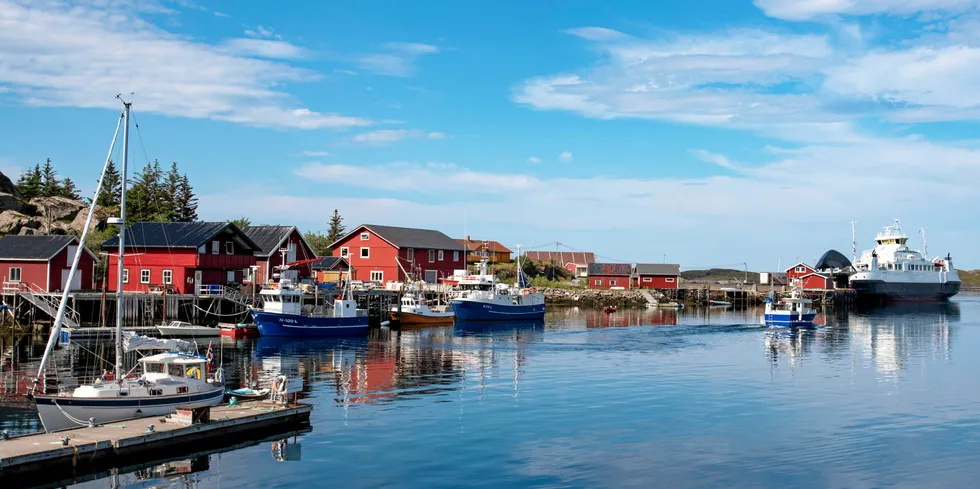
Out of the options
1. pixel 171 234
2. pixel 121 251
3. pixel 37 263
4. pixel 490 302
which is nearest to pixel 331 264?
pixel 490 302

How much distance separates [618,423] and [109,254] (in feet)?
156

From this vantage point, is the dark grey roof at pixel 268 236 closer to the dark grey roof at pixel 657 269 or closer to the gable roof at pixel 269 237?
the gable roof at pixel 269 237

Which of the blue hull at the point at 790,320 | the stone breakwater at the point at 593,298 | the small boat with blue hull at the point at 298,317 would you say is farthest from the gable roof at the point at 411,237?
the blue hull at the point at 790,320

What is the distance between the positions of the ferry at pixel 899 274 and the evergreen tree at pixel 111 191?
10224 centimetres

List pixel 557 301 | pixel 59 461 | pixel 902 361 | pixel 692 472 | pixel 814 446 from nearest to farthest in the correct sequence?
pixel 59 461 < pixel 692 472 < pixel 814 446 < pixel 902 361 < pixel 557 301

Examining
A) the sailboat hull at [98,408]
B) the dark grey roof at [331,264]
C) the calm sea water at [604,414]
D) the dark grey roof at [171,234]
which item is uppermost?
the dark grey roof at [171,234]

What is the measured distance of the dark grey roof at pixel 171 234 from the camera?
64.6 meters

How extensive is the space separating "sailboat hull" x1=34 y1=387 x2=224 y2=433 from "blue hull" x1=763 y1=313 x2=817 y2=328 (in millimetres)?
57111

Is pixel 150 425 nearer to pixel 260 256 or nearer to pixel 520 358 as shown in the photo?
pixel 520 358

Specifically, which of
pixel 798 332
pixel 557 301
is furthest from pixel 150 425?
pixel 557 301

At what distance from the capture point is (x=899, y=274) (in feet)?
413

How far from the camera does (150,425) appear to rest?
24828mm

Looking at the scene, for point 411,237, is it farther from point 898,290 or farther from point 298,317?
point 898,290

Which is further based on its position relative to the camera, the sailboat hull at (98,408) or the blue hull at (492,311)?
the blue hull at (492,311)
